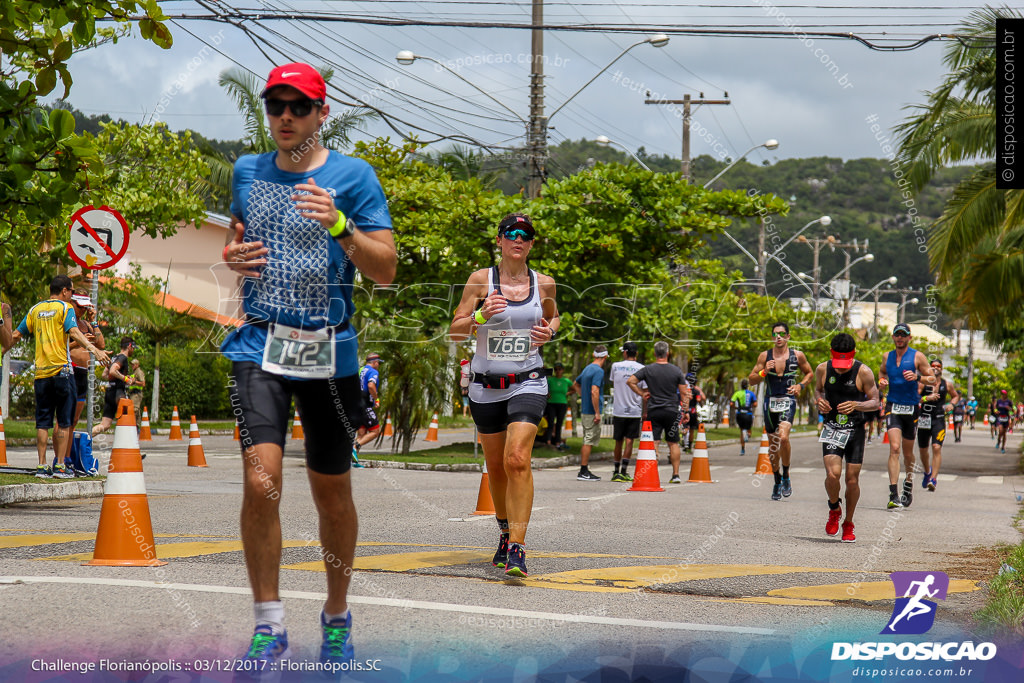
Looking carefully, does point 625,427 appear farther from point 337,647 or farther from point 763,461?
point 337,647

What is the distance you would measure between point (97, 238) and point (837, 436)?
802cm

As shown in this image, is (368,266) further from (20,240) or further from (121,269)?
(121,269)

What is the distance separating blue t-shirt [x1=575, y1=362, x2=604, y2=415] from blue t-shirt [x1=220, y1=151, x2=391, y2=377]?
592 inches

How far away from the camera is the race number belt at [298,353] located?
13.2ft

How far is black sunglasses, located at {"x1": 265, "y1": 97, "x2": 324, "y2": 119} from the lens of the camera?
4020 millimetres

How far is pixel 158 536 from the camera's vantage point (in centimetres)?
834

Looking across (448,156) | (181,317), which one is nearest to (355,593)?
(181,317)

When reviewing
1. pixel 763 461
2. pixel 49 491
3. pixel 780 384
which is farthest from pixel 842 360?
pixel 763 461

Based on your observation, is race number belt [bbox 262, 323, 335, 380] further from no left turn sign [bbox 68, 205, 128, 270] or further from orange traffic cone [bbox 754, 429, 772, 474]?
orange traffic cone [bbox 754, 429, 772, 474]

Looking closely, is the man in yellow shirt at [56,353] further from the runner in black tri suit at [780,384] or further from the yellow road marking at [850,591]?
the yellow road marking at [850,591]

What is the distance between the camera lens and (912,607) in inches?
203

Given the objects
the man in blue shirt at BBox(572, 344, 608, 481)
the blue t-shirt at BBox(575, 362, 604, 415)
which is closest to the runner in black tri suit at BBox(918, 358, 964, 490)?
the man in blue shirt at BBox(572, 344, 608, 481)

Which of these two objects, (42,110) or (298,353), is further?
(42,110)

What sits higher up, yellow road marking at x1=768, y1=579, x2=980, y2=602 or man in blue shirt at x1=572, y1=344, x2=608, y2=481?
man in blue shirt at x1=572, y1=344, x2=608, y2=481
